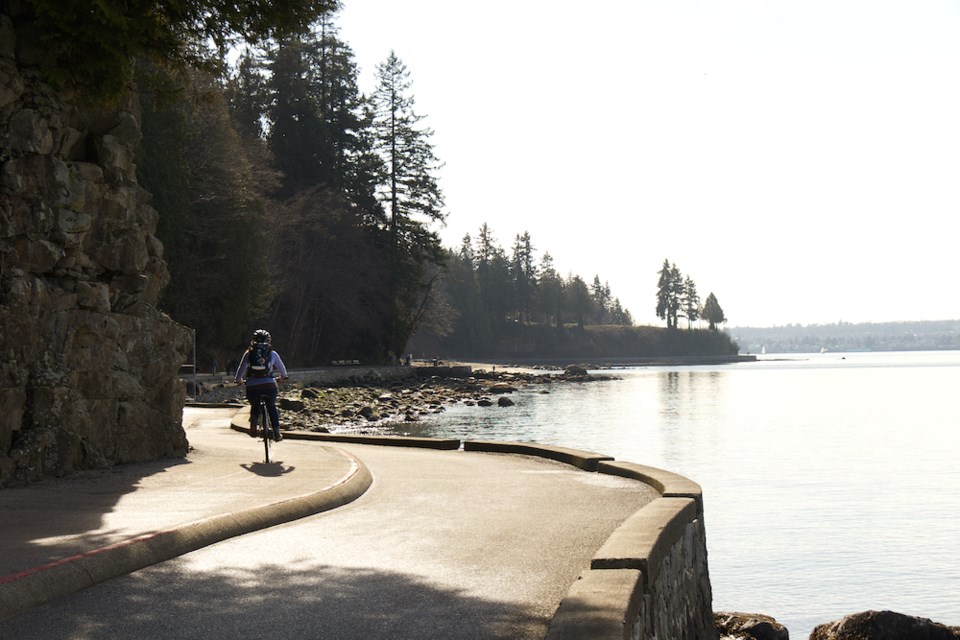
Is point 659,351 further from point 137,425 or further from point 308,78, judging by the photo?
point 137,425

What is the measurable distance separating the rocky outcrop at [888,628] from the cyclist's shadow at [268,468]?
23.0 feet

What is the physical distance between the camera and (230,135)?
139ft

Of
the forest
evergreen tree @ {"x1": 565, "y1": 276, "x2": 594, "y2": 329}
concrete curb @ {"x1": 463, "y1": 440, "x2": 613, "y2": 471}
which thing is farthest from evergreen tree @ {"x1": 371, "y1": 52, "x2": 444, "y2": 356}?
evergreen tree @ {"x1": 565, "y1": 276, "x2": 594, "y2": 329}

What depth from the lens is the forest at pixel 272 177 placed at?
11688mm

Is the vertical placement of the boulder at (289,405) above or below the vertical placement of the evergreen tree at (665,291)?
below

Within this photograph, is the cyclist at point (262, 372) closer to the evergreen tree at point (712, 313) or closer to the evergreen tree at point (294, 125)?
the evergreen tree at point (294, 125)

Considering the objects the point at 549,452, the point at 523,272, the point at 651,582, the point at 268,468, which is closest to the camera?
the point at 651,582

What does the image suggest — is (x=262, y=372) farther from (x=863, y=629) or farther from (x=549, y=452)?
(x=863, y=629)

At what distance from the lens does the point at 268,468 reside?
12258 mm

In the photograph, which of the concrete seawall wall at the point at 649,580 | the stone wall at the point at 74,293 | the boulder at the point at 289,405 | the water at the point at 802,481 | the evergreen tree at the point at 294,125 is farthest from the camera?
the evergreen tree at the point at 294,125

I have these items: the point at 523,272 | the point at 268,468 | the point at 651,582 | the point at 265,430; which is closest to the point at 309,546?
the point at 651,582

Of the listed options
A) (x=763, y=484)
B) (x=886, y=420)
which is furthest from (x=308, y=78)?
(x=763, y=484)

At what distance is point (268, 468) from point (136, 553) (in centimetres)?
538

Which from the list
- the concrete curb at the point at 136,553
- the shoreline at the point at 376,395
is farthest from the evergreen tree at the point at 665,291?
the concrete curb at the point at 136,553
